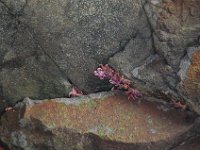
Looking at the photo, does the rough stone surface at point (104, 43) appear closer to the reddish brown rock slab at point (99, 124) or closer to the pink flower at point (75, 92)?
the pink flower at point (75, 92)

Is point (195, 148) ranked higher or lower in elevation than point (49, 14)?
lower

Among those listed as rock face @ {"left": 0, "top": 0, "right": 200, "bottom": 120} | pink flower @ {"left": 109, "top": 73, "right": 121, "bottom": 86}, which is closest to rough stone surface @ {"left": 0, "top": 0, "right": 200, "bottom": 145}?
rock face @ {"left": 0, "top": 0, "right": 200, "bottom": 120}

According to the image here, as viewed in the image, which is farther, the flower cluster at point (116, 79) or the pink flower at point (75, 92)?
the pink flower at point (75, 92)

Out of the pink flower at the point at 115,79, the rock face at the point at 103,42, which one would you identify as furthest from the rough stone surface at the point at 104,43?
the pink flower at the point at 115,79

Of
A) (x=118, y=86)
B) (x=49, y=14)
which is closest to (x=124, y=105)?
(x=118, y=86)

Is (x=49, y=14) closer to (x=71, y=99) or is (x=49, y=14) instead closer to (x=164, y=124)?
(x=71, y=99)

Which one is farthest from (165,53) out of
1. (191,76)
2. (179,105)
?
(179,105)

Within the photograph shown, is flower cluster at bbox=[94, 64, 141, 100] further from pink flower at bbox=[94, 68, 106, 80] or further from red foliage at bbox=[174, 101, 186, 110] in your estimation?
red foliage at bbox=[174, 101, 186, 110]
